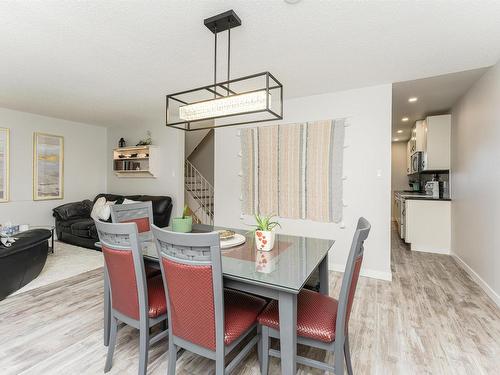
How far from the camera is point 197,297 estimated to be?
1313 millimetres

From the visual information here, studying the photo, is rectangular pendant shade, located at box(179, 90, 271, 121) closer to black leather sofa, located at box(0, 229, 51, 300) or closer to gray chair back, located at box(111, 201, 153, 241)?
gray chair back, located at box(111, 201, 153, 241)

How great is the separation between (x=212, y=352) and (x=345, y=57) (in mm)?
2697

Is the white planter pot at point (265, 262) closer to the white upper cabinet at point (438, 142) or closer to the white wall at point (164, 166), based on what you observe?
the white wall at point (164, 166)

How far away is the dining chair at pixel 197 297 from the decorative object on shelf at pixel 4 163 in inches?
197

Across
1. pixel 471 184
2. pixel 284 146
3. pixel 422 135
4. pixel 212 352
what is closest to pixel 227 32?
pixel 284 146

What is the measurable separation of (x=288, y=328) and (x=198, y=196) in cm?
507

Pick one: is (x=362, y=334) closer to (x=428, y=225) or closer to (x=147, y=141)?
(x=428, y=225)

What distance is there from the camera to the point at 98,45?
2.34 meters

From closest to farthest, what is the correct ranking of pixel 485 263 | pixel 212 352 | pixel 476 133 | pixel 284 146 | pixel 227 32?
pixel 212 352
pixel 227 32
pixel 485 263
pixel 476 133
pixel 284 146

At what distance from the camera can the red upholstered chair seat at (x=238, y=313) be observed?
1.40 m

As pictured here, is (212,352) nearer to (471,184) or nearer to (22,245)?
(22,245)

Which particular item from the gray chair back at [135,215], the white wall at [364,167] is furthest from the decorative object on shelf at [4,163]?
the white wall at [364,167]

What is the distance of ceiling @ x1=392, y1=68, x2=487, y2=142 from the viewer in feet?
10.5

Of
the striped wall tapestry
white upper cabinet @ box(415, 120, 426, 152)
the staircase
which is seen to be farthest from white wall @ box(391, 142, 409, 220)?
the staircase
